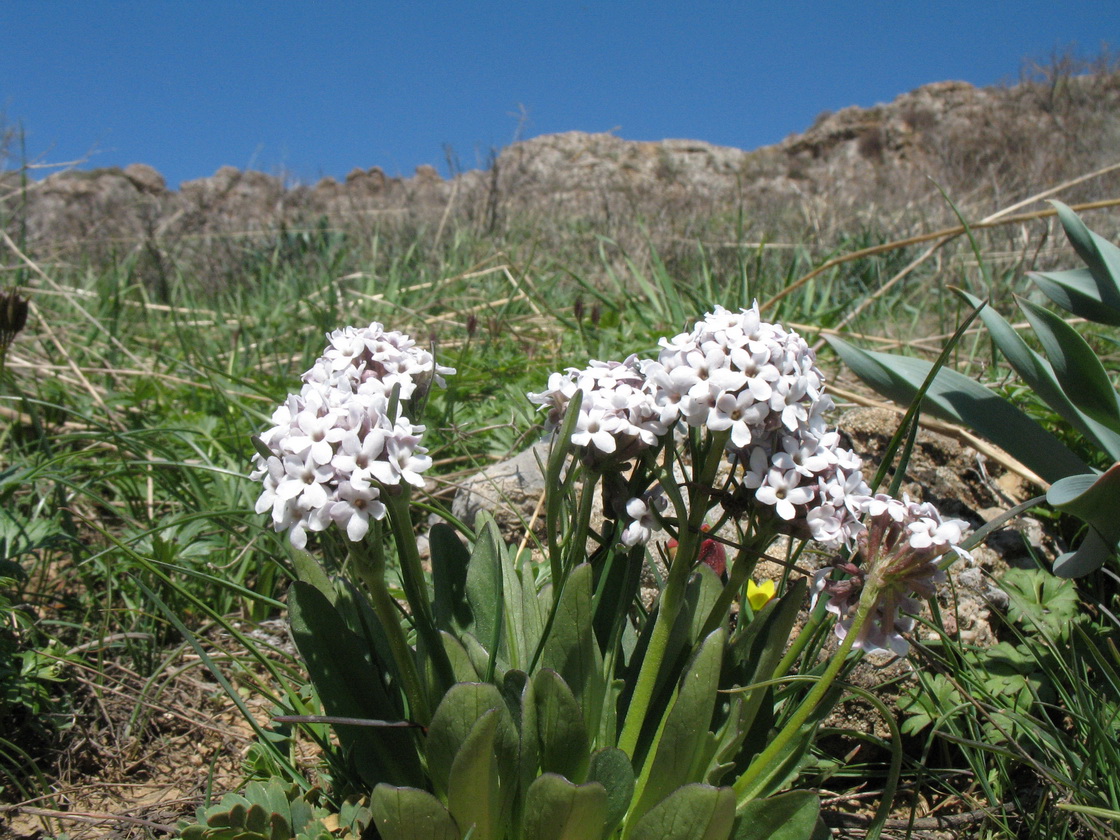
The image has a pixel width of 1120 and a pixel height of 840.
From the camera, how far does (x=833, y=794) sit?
1487 mm

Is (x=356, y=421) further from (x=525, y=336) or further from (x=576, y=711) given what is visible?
(x=525, y=336)

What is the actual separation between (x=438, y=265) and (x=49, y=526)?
418 cm

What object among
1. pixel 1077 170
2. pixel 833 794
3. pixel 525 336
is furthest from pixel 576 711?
pixel 1077 170

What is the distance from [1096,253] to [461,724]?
188 cm

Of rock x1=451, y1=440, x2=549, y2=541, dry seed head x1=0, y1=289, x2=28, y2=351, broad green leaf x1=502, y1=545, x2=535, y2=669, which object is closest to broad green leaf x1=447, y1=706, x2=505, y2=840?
broad green leaf x1=502, y1=545, x2=535, y2=669

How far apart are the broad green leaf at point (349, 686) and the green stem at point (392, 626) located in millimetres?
63

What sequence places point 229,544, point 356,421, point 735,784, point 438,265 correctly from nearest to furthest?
point 356,421, point 735,784, point 229,544, point 438,265

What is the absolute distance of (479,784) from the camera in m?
1.01

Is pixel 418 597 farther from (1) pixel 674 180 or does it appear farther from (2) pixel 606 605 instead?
Result: (1) pixel 674 180

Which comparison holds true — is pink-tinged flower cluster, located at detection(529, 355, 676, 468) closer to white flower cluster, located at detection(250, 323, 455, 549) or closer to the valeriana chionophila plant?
the valeriana chionophila plant

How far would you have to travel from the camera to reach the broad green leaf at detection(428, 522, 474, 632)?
1.36m

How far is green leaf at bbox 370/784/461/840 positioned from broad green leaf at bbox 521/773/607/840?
0.36ft

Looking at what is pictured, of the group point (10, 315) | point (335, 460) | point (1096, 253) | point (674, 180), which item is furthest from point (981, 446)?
point (674, 180)

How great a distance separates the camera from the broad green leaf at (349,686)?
1228mm
